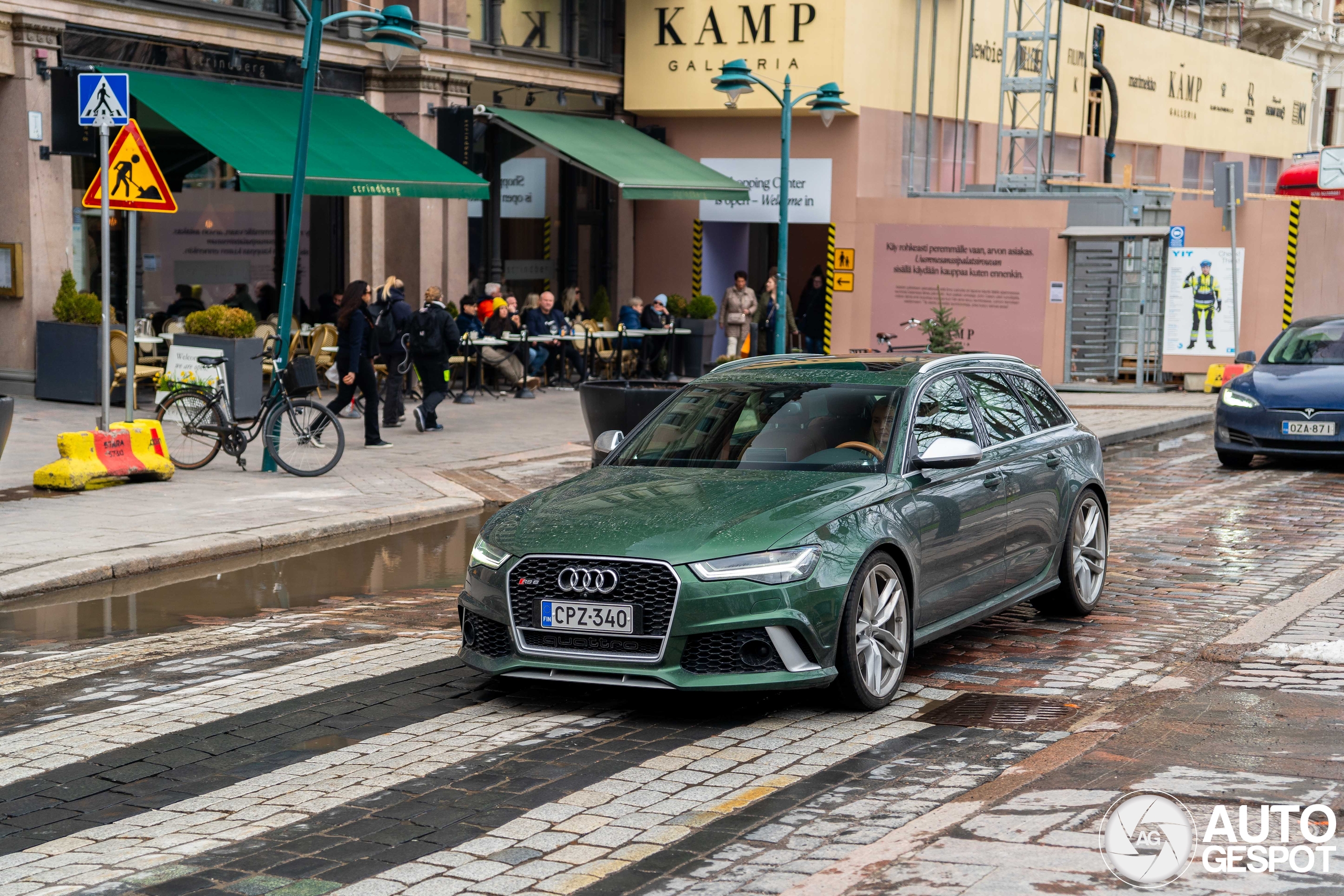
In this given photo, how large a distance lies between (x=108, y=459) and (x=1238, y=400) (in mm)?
10685

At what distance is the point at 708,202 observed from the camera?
29.9m

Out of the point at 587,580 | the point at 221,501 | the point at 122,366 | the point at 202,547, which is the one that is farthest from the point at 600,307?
the point at 587,580

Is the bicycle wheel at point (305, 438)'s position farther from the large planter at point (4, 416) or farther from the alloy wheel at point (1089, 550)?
the alloy wheel at point (1089, 550)

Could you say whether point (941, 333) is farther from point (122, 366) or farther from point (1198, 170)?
point (1198, 170)

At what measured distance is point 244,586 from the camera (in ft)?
34.7

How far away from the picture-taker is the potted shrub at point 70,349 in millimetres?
19391

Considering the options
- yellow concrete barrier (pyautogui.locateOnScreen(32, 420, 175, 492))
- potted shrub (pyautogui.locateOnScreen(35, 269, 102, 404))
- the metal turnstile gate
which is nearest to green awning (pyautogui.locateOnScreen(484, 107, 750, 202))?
the metal turnstile gate

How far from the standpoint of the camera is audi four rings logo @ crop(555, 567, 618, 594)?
673 centimetres

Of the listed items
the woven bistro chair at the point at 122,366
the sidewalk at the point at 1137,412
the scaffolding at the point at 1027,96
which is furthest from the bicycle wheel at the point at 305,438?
the scaffolding at the point at 1027,96

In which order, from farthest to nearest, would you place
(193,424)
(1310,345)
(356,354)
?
(356,354) → (1310,345) → (193,424)

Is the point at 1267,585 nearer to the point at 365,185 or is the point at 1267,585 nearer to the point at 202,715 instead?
the point at 202,715

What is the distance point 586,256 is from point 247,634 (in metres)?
20.9

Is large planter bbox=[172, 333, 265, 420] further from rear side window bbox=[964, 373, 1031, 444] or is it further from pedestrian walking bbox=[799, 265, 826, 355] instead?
pedestrian walking bbox=[799, 265, 826, 355]

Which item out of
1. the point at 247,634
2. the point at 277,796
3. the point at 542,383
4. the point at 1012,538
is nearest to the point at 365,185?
the point at 542,383
